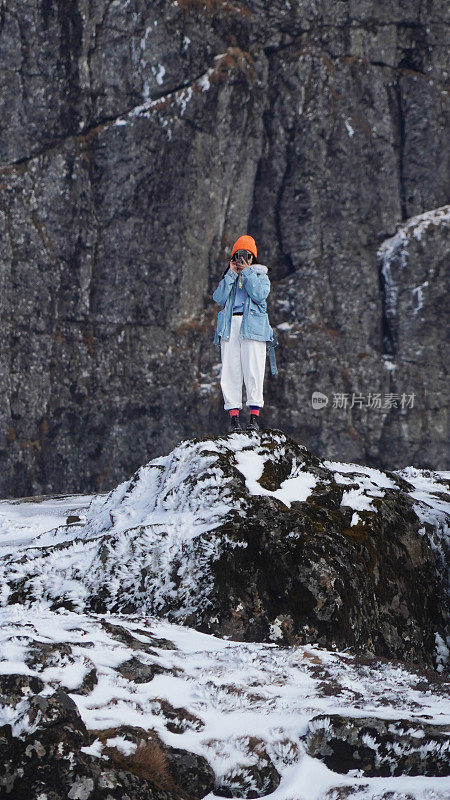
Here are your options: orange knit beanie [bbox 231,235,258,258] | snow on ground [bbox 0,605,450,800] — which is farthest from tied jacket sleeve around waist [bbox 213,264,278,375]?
snow on ground [bbox 0,605,450,800]

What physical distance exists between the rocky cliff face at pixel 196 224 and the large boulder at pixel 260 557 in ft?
90.7

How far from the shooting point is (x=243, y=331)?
1152 cm

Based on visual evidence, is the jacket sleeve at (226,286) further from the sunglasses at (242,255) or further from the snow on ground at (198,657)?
the snow on ground at (198,657)

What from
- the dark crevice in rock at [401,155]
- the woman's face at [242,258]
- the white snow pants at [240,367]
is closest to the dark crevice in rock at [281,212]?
the dark crevice in rock at [401,155]

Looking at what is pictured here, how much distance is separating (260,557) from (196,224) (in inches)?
1270

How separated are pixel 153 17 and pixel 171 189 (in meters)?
7.78

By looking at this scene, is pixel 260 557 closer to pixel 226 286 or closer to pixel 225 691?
pixel 225 691

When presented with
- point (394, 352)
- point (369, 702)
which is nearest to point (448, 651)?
point (369, 702)

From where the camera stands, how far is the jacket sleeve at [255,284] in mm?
11609

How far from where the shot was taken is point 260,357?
1169 cm

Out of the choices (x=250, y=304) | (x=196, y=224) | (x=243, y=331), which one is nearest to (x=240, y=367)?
(x=243, y=331)

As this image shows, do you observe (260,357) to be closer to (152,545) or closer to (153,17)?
(152,545)

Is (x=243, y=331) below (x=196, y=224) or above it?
below

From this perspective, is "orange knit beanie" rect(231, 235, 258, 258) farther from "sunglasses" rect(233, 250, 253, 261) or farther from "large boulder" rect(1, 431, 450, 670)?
"large boulder" rect(1, 431, 450, 670)
